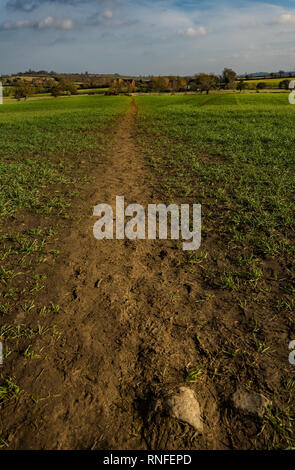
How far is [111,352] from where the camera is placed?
269 cm

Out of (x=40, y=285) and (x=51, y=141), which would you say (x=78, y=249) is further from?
(x=51, y=141)

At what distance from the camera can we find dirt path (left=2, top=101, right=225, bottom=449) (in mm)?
2049

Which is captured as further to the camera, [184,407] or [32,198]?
[32,198]

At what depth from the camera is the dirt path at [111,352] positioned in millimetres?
2049

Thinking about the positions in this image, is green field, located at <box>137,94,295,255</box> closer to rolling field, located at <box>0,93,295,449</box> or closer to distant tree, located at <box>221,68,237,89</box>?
rolling field, located at <box>0,93,295,449</box>

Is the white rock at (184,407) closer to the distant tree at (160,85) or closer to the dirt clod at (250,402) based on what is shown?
the dirt clod at (250,402)

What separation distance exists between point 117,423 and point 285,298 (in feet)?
8.18

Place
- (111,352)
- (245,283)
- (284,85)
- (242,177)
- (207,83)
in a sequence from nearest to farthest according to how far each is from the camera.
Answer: (111,352)
(245,283)
(242,177)
(284,85)
(207,83)

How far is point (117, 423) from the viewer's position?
2105mm

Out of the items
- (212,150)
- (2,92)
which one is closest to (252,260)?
(212,150)

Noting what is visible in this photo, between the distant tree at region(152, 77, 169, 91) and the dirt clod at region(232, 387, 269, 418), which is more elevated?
the distant tree at region(152, 77, 169, 91)

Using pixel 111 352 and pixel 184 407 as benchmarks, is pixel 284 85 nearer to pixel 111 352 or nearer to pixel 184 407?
pixel 111 352

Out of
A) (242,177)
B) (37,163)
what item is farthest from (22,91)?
(242,177)

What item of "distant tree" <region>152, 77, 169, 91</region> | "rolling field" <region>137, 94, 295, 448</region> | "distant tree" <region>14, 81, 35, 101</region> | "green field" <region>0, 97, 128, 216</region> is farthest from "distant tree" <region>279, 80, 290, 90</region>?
"distant tree" <region>14, 81, 35, 101</region>
